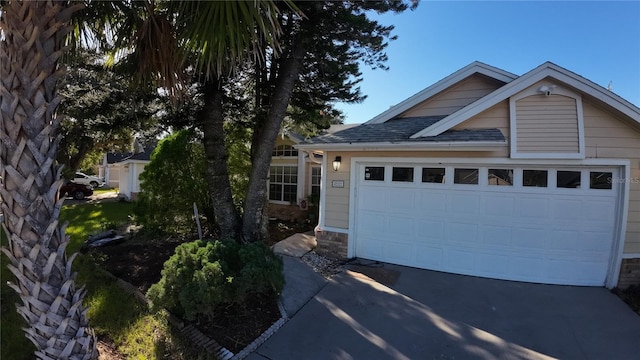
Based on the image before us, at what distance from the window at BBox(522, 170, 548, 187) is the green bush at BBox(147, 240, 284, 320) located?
17.3 feet

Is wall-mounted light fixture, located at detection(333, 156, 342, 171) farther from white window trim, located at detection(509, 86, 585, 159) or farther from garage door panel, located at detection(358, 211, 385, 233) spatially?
white window trim, located at detection(509, 86, 585, 159)

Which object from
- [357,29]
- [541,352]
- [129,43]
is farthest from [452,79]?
[129,43]

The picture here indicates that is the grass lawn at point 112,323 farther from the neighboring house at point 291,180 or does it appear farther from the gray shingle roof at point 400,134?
the neighboring house at point 291,180

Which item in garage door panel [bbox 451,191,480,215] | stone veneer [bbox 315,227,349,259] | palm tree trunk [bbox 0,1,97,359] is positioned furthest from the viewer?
stone veneer [bbox 315,227,349,259]

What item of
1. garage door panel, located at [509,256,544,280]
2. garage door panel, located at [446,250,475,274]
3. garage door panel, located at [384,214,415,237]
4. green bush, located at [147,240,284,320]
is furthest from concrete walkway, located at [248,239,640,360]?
garage door panel, located at [384,214,415,237]

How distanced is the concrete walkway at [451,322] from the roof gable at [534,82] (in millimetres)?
3286

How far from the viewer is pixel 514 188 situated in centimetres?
644

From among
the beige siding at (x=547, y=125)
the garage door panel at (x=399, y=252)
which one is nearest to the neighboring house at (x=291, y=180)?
the garage door panel at (x=399, y=252)

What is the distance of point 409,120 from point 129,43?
21.8ft

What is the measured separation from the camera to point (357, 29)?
687 cm

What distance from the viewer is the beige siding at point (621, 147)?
19.8 ft

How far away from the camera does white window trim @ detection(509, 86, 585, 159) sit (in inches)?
237

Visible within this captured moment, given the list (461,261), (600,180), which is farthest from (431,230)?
(600,180)

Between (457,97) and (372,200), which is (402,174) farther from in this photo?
(457,97)
